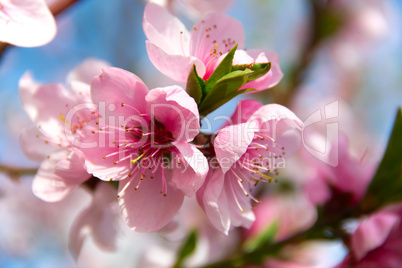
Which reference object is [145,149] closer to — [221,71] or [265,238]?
[221,71]

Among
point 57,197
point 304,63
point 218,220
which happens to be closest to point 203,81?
point 218,220

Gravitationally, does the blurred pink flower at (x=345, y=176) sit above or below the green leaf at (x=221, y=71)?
below

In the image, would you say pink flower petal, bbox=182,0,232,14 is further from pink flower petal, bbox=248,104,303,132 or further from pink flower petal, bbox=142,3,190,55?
pink flower petal, bbox=248,104,303,132

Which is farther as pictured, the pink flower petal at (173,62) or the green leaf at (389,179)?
the green leaf at (389,179)

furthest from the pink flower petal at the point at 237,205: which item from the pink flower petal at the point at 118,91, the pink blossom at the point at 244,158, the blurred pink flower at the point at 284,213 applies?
the blurred pink flower at the point at 284,213

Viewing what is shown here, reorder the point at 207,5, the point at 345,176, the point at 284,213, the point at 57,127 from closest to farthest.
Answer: the point at 57,127 → the point at 345,176 → the point at 207,5 → the point at 284,213

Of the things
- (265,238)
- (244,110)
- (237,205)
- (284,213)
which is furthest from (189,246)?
(284,213)

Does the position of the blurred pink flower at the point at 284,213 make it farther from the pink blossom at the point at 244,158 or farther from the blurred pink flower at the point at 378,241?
the pink blossom at the point at 244,158
